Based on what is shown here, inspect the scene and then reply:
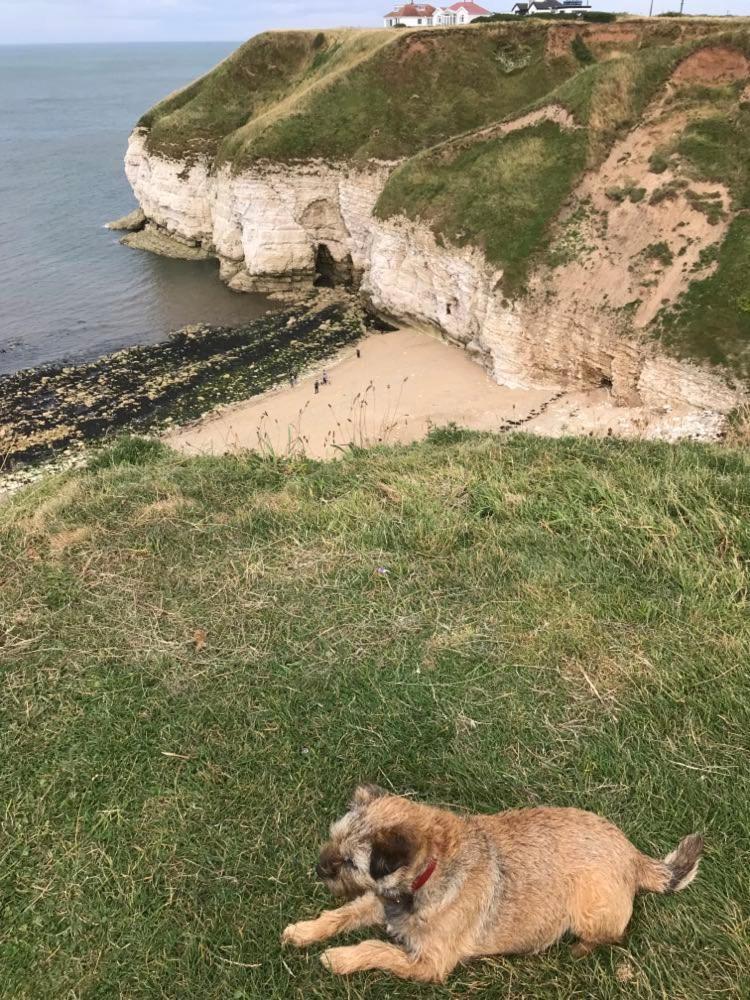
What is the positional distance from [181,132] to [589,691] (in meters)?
52.3

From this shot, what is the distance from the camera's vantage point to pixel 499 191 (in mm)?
29453

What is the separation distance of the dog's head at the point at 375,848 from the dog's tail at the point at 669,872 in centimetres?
161

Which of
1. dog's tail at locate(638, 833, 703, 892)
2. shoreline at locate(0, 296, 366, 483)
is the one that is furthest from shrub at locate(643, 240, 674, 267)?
dog's tail at locate(638, 833, 703, 892)

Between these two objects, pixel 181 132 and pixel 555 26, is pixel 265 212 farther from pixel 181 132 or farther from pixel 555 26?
pixel 555 26

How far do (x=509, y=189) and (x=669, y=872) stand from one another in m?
30.1

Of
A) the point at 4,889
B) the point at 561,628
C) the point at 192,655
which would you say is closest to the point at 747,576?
the point at 561,628

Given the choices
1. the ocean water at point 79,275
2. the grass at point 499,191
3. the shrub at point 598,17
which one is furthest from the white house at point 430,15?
the grass at point 499,191

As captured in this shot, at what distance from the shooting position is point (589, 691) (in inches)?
242

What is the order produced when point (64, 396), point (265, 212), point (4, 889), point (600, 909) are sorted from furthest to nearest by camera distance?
point (265, 212)
point (64, 396)
point (4, 889)
point (600, 909)

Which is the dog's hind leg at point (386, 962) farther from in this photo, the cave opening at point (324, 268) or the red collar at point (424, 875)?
the cave opening at point (324, 268)

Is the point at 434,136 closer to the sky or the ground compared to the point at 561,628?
closer to the sky

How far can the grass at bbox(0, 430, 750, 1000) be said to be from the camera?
450cm

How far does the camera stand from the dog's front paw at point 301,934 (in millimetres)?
4438

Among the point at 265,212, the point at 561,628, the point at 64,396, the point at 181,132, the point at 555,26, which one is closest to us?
the point at 561,628
